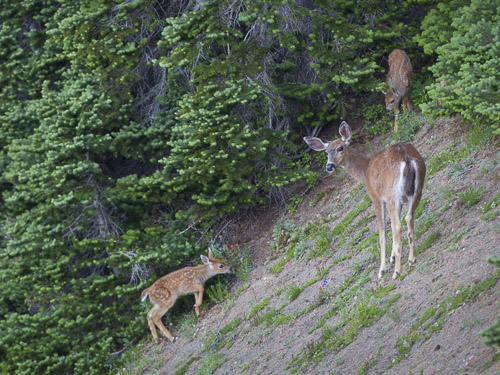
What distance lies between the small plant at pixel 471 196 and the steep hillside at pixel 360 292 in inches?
0.5

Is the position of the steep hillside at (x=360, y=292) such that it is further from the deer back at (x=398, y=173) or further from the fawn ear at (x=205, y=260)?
the deer back at (x=398, y=173)

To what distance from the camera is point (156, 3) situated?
1462 centimetres

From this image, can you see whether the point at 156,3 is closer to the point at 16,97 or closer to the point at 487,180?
the point at 16,97

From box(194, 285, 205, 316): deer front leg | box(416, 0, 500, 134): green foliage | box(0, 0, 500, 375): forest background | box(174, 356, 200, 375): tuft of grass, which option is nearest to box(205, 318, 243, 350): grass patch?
box(174, 356, 200, 375): tuft of grass

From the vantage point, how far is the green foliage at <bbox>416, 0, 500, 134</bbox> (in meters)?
Answer: 10.1

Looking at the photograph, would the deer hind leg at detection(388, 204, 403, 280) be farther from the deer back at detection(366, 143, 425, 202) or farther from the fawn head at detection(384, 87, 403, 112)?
the fawn head at detection(384, 87, 403, 112)

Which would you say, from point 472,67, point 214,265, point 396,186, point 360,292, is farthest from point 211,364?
point 472,67

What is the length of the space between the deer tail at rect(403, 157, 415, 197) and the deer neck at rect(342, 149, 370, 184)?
1.58 metres

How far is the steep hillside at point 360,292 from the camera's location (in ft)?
24.8

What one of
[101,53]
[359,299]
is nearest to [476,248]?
[359,299]

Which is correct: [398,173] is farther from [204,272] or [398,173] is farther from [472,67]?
[204,272]

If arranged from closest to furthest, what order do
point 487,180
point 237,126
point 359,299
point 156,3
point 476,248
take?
point 476,248
point 359,299
point 487,180
point 237,126
point 156,3

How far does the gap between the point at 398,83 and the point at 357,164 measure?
3.70 metres

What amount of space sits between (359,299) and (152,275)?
17.1ft
